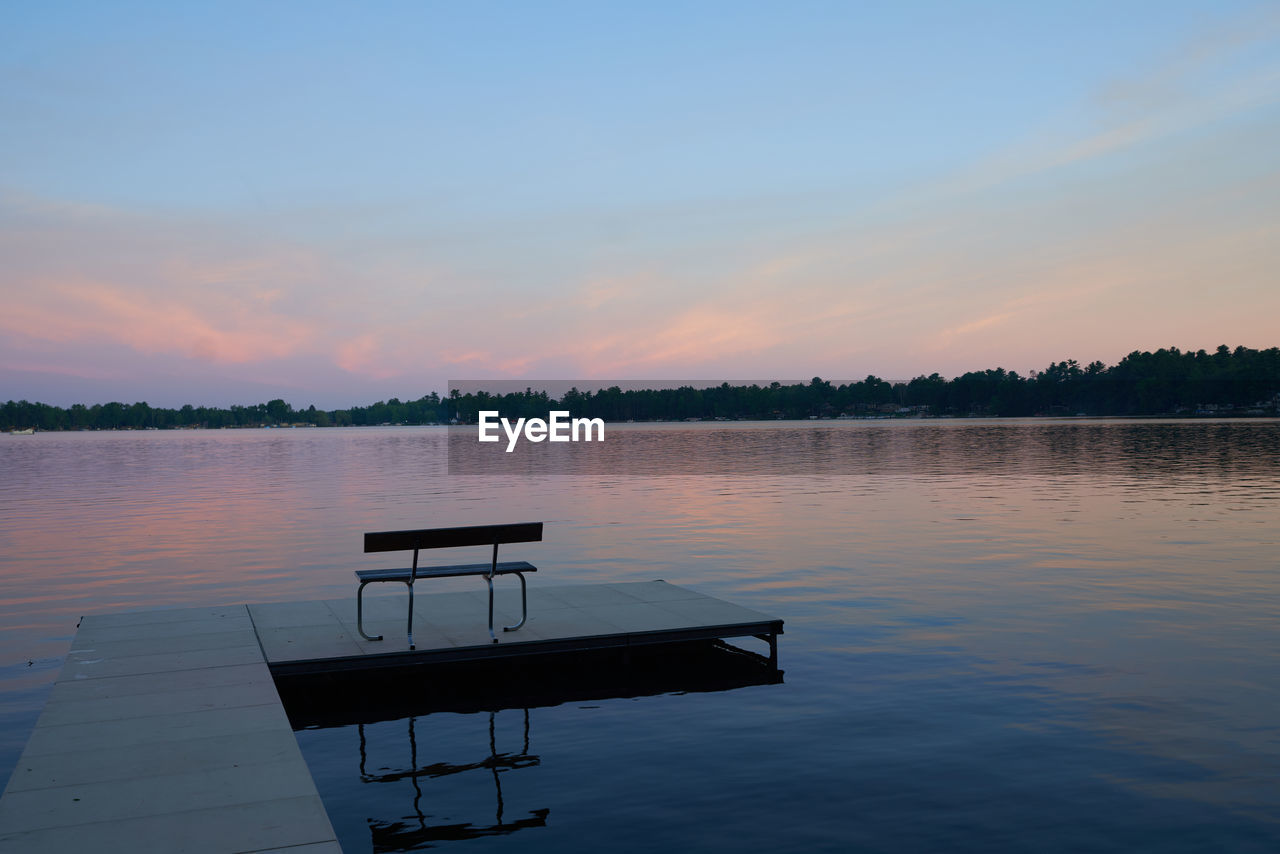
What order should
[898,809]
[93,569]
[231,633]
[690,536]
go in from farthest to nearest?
[690,536]
[93,569]
[231,633]
[898,809]

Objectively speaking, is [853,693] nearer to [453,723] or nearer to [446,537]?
[453,723]

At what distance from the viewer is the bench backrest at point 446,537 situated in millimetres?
11875

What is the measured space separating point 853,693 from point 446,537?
532 cm

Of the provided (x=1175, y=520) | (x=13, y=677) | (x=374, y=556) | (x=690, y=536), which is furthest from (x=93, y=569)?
(x=1175, y=520)

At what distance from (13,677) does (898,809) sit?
38.4ft

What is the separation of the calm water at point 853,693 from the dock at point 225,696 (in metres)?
0.84

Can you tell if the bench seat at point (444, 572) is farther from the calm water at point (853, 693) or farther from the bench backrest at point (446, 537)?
the calm water at point (853, 693)

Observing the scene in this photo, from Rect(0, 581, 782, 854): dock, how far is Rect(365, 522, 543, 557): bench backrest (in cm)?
133

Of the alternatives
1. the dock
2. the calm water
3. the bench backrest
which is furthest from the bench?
the calm water

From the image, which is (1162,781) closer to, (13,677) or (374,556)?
(13,677)

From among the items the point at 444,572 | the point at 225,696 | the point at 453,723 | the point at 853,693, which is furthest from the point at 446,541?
the point at 853,693

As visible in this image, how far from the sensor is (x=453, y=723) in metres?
12.1

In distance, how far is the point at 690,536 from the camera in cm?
3011

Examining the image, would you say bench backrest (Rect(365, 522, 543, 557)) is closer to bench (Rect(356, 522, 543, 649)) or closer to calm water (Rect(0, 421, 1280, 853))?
bench (Rect(356, 522, 543, 649))
